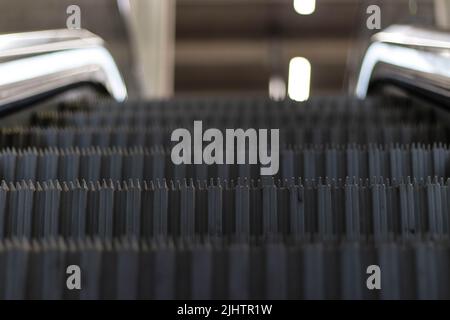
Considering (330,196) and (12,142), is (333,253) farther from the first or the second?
(12,142)

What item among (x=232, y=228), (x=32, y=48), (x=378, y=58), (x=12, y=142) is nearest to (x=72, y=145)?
(x=12, y=142)

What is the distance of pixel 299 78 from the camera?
438 inches

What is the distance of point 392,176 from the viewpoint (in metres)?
1.99

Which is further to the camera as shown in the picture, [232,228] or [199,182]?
[199,182]

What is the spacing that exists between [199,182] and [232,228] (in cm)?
26
